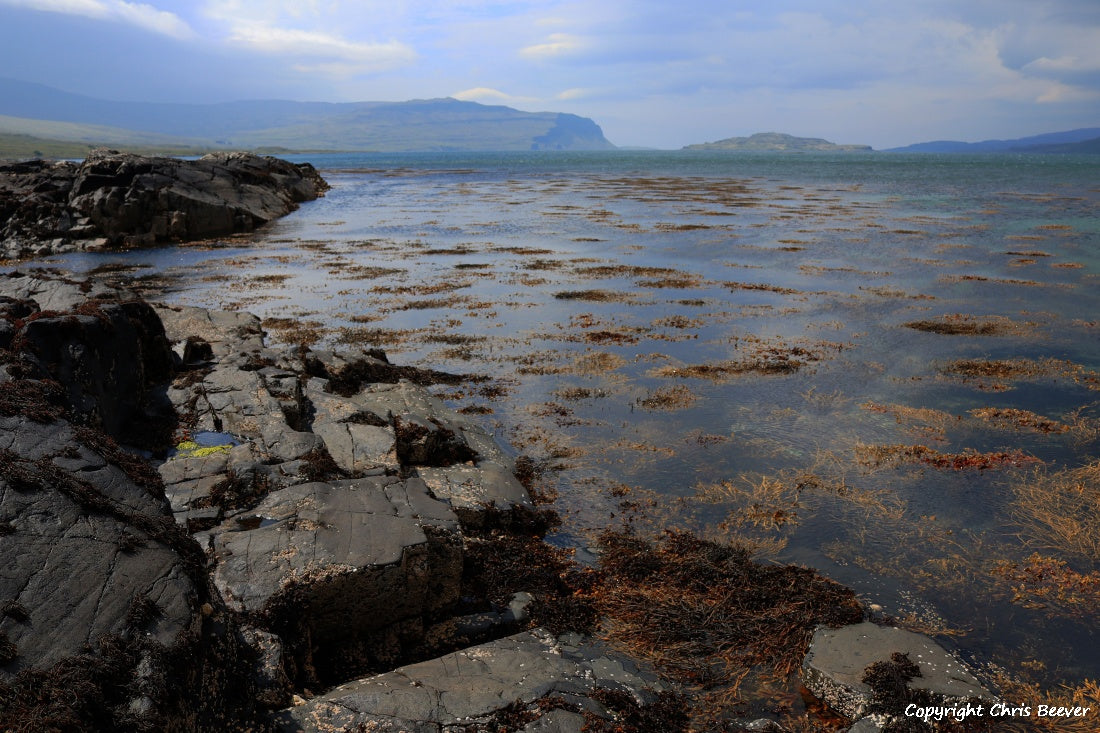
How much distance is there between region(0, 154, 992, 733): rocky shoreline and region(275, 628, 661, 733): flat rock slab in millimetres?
23

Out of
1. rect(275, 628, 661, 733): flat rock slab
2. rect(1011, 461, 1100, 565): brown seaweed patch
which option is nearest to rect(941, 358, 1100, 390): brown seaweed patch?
rect(1011, 461, 1100, 565): brown seaweed patch

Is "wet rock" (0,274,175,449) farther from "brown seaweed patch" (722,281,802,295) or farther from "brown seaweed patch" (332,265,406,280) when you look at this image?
"brown seaweed patch" (722,281,802,295)

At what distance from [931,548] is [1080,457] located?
4586 mm

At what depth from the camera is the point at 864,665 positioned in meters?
6.54

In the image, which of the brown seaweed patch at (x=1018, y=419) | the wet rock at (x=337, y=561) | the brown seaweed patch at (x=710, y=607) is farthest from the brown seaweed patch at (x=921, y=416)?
the wet rock at (x=337, y=561)

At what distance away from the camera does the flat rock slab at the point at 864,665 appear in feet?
20.4

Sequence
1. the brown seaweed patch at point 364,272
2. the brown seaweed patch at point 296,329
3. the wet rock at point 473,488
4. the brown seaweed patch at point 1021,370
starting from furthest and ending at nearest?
the brown seaweed patch at point 364,272
the brown seaweed patch at point 296,329
the brown seaweed patch at point 1021,370
the wet rock at point 473,488

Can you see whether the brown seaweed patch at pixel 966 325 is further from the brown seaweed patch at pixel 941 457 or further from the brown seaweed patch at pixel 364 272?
A: the brown seaweed patch at pixel 364 272

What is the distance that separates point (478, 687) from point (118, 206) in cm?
4131

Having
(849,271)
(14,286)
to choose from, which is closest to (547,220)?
(849,271)

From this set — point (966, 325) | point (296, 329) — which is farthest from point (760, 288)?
point (296, 329)

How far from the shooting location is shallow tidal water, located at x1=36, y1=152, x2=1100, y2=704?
8602 mm

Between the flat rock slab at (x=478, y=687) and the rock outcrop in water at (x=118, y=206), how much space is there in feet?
126

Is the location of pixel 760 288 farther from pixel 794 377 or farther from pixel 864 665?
pixel 864 665
